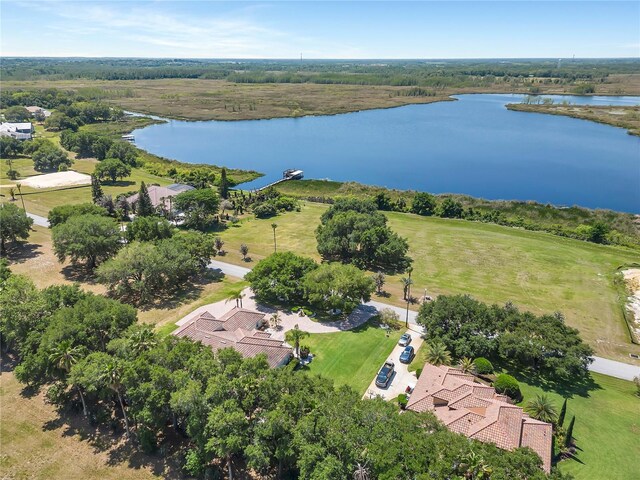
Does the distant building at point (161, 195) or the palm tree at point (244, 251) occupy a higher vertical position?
the distant building at point (161, 195)

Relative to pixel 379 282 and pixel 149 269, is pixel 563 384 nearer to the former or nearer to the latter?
pixel 379 282

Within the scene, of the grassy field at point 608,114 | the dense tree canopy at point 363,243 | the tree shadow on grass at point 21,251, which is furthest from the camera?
the grassy field at point 608,114

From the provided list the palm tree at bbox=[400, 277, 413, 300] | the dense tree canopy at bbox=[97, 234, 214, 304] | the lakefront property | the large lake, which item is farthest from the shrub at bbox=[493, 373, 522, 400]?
the large lake

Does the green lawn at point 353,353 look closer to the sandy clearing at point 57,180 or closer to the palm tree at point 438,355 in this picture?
the palm tree at point 438,355

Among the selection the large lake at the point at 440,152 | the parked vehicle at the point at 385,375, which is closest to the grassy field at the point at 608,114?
the large lake at the point at 440,152

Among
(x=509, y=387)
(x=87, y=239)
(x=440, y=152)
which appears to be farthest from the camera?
(x=440, y=152)

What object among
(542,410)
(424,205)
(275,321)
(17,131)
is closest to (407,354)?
(542,410)
